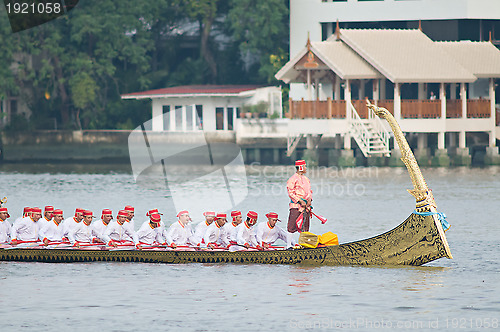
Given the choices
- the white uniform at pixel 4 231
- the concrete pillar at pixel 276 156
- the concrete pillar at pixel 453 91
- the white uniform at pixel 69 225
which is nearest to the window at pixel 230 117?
the concrete pillar at pixel 276 156

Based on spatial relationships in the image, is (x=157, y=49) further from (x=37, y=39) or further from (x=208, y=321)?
(x=208, y=321)

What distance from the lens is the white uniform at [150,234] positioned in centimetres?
2947

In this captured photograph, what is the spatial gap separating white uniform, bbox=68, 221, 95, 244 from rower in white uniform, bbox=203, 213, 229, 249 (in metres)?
2.95

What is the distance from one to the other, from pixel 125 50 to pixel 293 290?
158 ft

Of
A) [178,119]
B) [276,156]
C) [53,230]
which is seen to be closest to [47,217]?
[53,230]

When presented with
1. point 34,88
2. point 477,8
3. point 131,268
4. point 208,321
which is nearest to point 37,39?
point 34,88

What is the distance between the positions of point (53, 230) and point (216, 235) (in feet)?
13.8

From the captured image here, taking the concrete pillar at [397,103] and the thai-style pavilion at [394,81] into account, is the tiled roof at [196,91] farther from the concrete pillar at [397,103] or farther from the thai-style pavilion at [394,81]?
the concrete pillar at [397,103]

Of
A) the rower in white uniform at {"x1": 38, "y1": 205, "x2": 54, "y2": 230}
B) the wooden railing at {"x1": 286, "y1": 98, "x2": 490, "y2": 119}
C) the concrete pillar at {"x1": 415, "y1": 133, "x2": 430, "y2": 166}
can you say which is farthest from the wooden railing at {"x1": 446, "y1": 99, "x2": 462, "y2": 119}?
the rower in white uniform at {"x1": 38, "y1": 205, "x2": 54, "y2": 230}

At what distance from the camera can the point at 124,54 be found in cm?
7400

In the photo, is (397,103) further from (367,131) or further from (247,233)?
(247,233)

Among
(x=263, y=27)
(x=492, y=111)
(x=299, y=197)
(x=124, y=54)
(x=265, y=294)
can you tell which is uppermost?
(x=263, y=27)

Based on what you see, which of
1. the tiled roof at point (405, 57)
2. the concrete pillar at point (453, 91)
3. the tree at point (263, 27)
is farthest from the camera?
the tree at point (263, 27)

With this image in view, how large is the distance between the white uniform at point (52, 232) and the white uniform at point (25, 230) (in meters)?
0.20
